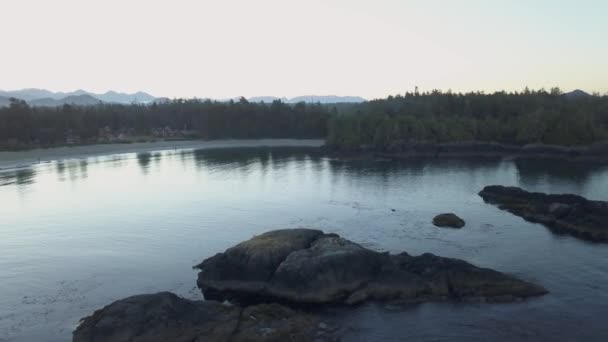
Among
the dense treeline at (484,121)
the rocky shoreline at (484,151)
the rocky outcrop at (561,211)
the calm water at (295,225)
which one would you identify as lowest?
the calm water at (295,225)

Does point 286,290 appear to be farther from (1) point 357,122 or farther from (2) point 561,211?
(1) point 357,122

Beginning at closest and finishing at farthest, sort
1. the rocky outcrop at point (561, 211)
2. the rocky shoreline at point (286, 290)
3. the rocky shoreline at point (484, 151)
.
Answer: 1. the rocky shoreline at point (286, 290)
2. the rocky outcrop at point (561, 211)
3. the rocky shoreline at point (484, 151)

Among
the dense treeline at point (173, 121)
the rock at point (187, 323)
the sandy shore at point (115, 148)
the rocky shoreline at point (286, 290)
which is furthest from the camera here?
the dense treeline at point (173, 121)

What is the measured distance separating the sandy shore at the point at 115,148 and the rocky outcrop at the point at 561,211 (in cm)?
5534

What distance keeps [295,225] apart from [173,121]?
288 feet

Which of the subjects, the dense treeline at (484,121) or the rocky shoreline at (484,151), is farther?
the dense treeline at (484,121)

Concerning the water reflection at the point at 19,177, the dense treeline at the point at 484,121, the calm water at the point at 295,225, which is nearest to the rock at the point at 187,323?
the calm water at the point at 295,225

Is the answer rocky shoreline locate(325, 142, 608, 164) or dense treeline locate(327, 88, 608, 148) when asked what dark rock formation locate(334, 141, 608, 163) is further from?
dense treeline locate(327, 88, 608, 148)

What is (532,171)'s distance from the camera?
48.3m

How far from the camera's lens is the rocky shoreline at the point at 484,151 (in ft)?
185

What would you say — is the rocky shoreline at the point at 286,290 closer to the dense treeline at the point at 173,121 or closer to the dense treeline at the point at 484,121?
the dense treeline at the point at 484,121

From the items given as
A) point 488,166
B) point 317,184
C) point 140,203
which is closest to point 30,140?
point 140,203

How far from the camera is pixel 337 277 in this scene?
19.1 meters

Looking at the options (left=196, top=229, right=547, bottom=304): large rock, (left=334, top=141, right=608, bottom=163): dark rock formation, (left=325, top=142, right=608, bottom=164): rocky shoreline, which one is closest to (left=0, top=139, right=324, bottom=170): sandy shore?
(left=325, top=142, right=608, bottom=164): rocky shoreline
